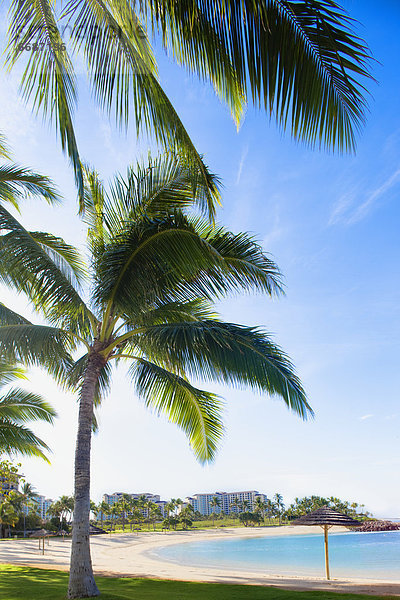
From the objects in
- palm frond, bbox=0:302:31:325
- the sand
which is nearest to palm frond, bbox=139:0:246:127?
palm frond, bbox=0:302:31:325

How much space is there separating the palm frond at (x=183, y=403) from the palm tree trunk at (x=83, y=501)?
1020 mm

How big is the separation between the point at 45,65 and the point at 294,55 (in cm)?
251

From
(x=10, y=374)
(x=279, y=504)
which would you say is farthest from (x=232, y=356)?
(x=279, y=504)

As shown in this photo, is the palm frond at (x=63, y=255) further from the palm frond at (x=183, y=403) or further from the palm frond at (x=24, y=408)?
the palm frond at (x=24, y=408)

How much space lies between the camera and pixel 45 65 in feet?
13.4

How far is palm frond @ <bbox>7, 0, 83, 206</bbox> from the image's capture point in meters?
3.84

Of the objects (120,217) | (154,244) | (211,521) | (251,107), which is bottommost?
(211,521)

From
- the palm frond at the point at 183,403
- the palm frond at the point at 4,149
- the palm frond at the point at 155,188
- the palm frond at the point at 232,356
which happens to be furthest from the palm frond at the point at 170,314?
the palm frond at the point at 4,149

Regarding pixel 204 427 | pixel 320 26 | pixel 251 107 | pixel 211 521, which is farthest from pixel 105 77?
pixel 211 521

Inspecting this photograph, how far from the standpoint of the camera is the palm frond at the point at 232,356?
6793 millimetres

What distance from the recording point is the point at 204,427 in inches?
368

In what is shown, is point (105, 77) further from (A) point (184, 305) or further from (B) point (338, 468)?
(B) point (338, 468)

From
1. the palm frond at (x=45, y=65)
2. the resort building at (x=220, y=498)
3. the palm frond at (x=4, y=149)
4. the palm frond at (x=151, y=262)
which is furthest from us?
the resort building at (x=220, y=498)

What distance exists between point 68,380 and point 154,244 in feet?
11.1
